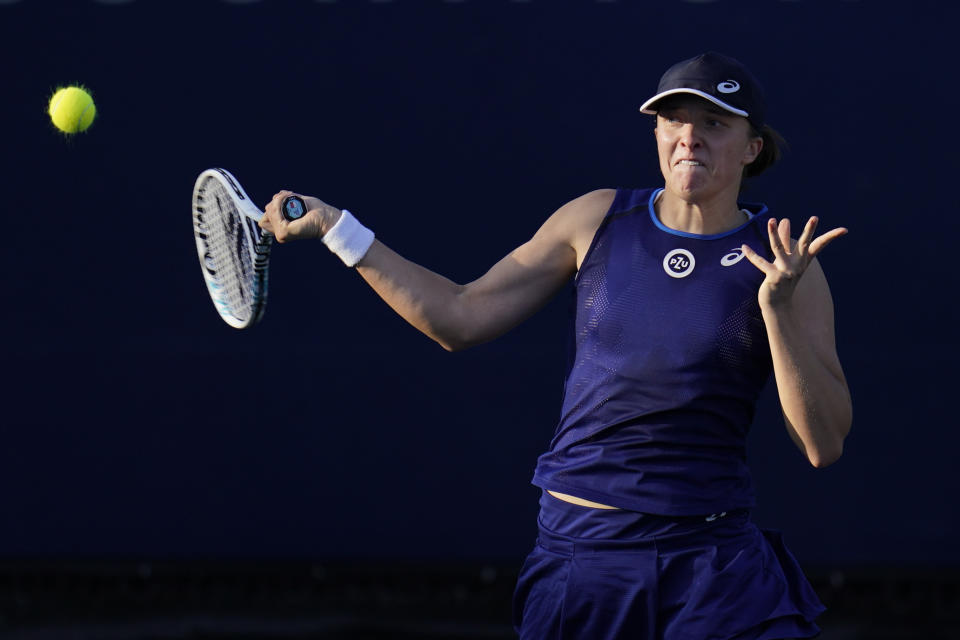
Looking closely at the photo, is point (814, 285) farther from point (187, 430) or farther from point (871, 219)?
point (187, 430)

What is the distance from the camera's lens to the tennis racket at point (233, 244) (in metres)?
2.54

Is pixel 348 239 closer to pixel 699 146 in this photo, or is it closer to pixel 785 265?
pixel 699 146

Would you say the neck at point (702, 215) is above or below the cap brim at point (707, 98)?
below

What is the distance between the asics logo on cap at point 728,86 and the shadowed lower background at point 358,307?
2184 millimetres

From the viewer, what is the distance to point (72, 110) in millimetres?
3201

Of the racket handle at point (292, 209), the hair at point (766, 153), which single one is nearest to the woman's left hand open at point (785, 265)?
the hair at point (766, 153)

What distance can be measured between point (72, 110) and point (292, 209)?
45.9 inches

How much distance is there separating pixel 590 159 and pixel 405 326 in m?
0.92

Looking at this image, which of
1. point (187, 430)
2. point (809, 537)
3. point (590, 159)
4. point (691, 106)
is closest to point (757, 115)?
point (691, 106)

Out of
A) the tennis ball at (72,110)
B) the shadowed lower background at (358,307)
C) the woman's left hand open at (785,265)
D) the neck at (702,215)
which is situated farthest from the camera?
the shadowed lower background at (358,307)

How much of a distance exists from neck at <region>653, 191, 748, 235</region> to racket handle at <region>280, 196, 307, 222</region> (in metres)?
0.70

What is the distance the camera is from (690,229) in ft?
7.47

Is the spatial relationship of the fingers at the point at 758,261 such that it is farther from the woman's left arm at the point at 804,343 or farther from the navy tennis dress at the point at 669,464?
the navy tennis dress at the point at 669,464

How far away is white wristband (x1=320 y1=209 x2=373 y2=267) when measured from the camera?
2297 millimetres
